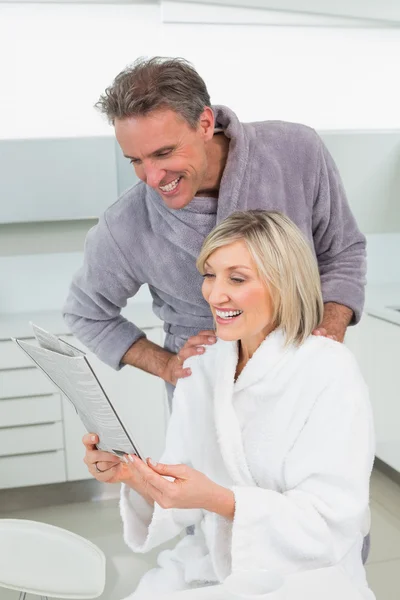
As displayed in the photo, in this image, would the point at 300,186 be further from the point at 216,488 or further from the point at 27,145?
the point at 27,145

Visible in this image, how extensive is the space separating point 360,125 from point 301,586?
320 cm

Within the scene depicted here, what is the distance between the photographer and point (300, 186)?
1.65m

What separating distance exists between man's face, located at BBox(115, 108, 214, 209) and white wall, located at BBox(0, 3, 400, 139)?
85.7 inches

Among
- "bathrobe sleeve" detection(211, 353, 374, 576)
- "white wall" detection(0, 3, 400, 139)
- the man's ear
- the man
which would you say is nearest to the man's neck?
the man

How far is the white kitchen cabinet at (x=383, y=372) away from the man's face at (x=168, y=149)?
195 cm

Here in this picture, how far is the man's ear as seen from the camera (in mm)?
1459

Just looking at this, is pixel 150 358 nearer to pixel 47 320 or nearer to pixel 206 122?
pixel 206 122

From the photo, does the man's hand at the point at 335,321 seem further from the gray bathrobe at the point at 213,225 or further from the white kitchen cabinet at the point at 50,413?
the white kitchen cabinet at the point at 50,413

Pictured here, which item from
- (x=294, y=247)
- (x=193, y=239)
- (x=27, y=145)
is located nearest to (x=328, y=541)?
(x=294, y=247)

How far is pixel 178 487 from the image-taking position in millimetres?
1199

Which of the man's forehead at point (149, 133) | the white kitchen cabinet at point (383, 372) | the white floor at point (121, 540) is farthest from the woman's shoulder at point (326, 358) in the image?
the white kitchen cabinet at point (383, 372)

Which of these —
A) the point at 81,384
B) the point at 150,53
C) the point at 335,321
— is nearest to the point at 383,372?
the point at 335,321

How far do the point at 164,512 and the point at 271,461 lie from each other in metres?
0.27

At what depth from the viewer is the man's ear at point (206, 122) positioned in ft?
4.79
